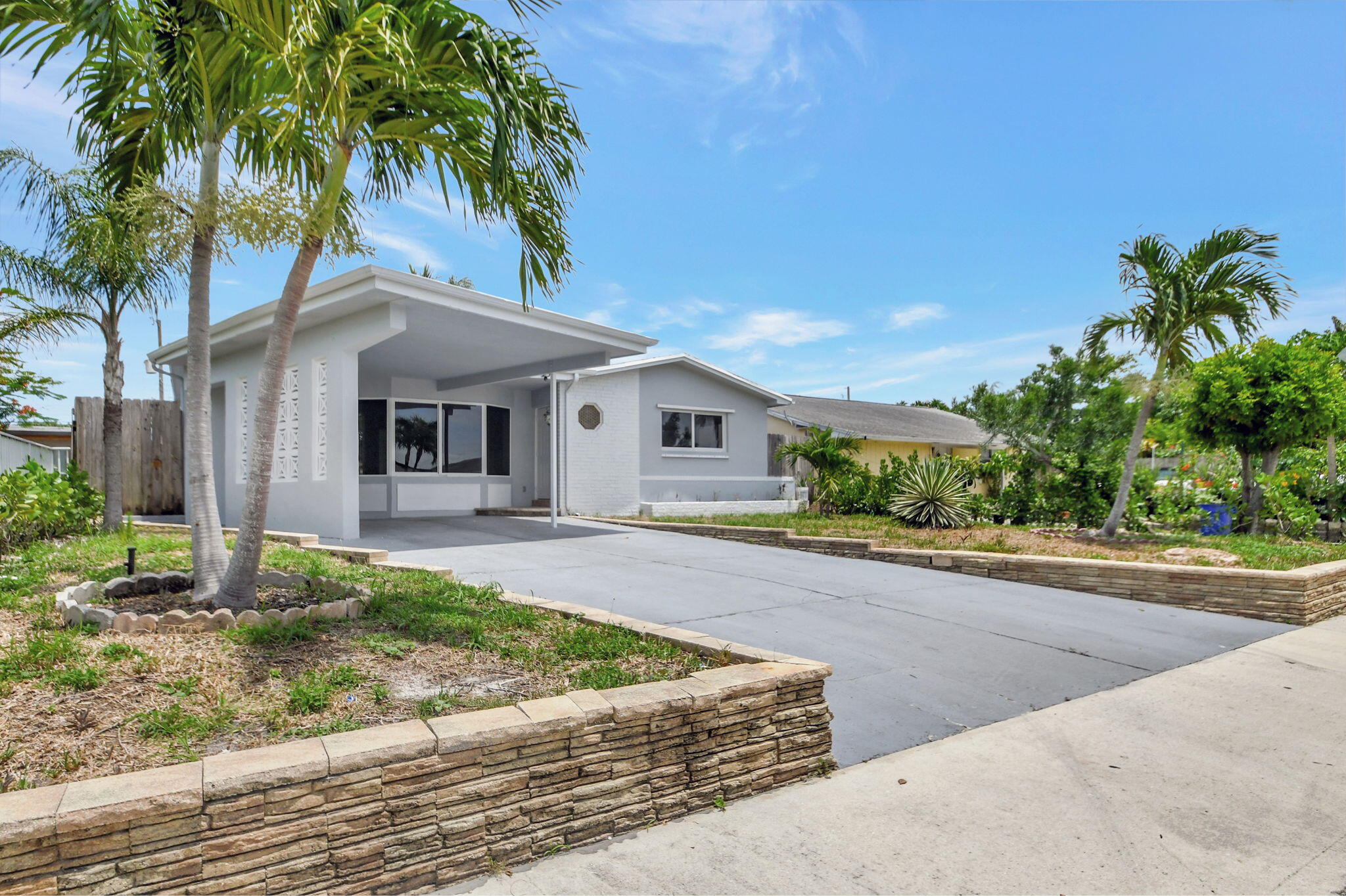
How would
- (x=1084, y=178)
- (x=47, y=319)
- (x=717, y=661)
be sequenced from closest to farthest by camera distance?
1. (x=717, y=661)
2. (x=47, y=319)
3. (x=1084, y=178)

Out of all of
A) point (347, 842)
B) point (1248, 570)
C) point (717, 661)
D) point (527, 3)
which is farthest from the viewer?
point (1248, 570)

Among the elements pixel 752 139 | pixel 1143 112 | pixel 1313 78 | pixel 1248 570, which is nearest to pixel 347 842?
pixel 1248 570

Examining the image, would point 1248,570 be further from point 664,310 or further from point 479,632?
point 664,310

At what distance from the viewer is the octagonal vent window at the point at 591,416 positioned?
15.6m

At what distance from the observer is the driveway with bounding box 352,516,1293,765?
4812 mm

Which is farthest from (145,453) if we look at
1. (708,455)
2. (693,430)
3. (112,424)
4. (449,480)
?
(708,455)

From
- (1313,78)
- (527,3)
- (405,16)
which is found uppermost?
(1313,78)

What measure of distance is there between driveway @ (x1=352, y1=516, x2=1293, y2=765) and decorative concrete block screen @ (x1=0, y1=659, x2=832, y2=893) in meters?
0.86

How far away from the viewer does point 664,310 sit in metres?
28.2

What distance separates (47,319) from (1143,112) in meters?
15.6

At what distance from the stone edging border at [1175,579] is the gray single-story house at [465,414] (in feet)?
17.9

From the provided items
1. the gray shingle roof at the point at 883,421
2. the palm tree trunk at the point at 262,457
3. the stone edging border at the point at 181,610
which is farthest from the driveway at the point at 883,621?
the gray shingle roof at the point at 883,421

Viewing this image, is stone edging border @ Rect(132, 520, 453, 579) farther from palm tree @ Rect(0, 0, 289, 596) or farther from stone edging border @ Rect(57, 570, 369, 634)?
palm tree @ Rect(0, 0, 289, 596)

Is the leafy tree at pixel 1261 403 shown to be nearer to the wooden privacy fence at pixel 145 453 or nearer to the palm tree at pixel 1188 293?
the palm tree at pixel 1188 293
